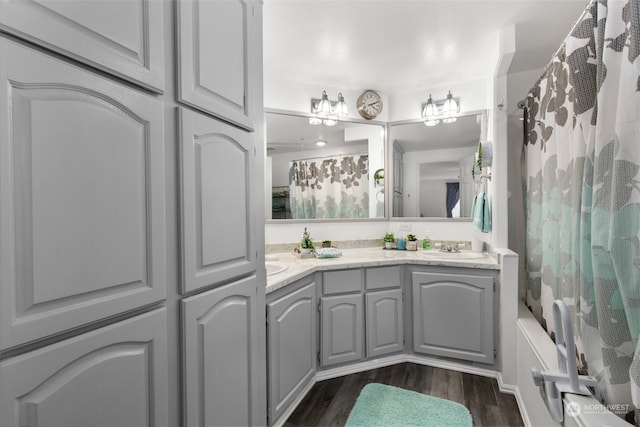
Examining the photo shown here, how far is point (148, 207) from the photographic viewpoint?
91 cm

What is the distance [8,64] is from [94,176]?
26 cm

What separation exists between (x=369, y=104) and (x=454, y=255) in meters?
1.56

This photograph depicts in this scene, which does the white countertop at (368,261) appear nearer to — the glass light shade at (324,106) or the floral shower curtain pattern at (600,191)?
the floral shower curtain pattern at (600,191)

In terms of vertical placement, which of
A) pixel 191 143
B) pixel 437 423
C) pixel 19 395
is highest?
pixel 191 143

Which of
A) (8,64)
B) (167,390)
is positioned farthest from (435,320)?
(8,64)

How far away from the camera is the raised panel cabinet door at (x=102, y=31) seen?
2.08 ft

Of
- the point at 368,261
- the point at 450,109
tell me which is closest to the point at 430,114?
the point at 450,109

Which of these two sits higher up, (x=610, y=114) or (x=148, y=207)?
(x=610, y=114)

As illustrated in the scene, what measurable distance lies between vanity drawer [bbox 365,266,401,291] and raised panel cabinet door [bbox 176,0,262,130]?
148 cm

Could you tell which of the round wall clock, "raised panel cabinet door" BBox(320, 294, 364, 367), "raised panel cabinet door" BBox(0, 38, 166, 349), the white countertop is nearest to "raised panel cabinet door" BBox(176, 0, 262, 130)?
"raised panel cabinet door" BBox(0, 38, 166, 349)

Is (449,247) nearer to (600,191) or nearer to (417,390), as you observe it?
(417,390)

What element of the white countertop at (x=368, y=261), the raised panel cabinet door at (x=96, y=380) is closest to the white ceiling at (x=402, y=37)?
the white countertop at (x=368, y=261)

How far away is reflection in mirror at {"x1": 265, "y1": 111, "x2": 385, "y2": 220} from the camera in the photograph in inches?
106

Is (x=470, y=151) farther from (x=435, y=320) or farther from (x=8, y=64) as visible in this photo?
(x=8, y=64)
